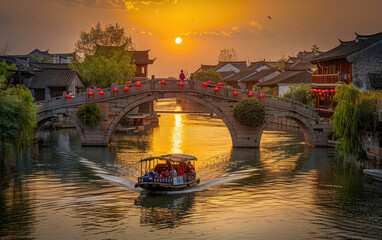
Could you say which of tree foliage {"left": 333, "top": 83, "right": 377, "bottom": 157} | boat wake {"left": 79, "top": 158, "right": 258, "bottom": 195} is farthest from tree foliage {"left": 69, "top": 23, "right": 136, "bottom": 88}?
tree foliage {"left": 333, "top": 83, "right": 377, "bottom": 157}

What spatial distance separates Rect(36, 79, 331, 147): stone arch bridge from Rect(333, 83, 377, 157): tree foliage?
306 inches

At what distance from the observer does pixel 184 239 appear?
18188 mm

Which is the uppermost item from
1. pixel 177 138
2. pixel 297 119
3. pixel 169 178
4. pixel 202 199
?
pixel 297 119

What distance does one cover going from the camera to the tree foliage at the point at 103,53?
177ft

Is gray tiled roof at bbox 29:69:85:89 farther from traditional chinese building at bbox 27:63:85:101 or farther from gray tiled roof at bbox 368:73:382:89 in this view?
gray tiled roof at bbox 368:73:382:89

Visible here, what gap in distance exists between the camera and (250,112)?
36.3m

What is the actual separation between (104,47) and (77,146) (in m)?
21.9

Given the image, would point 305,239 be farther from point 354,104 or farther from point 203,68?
point 203,68

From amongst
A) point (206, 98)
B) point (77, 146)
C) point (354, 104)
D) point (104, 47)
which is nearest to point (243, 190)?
point (354, 104)

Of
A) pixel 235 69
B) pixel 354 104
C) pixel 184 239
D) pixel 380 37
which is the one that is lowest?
pixel 184 239

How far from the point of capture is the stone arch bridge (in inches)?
1474

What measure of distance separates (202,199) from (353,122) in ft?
38.3

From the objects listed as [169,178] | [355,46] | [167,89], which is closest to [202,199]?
[169,178]

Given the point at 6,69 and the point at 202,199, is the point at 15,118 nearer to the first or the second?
the point at 202,199
